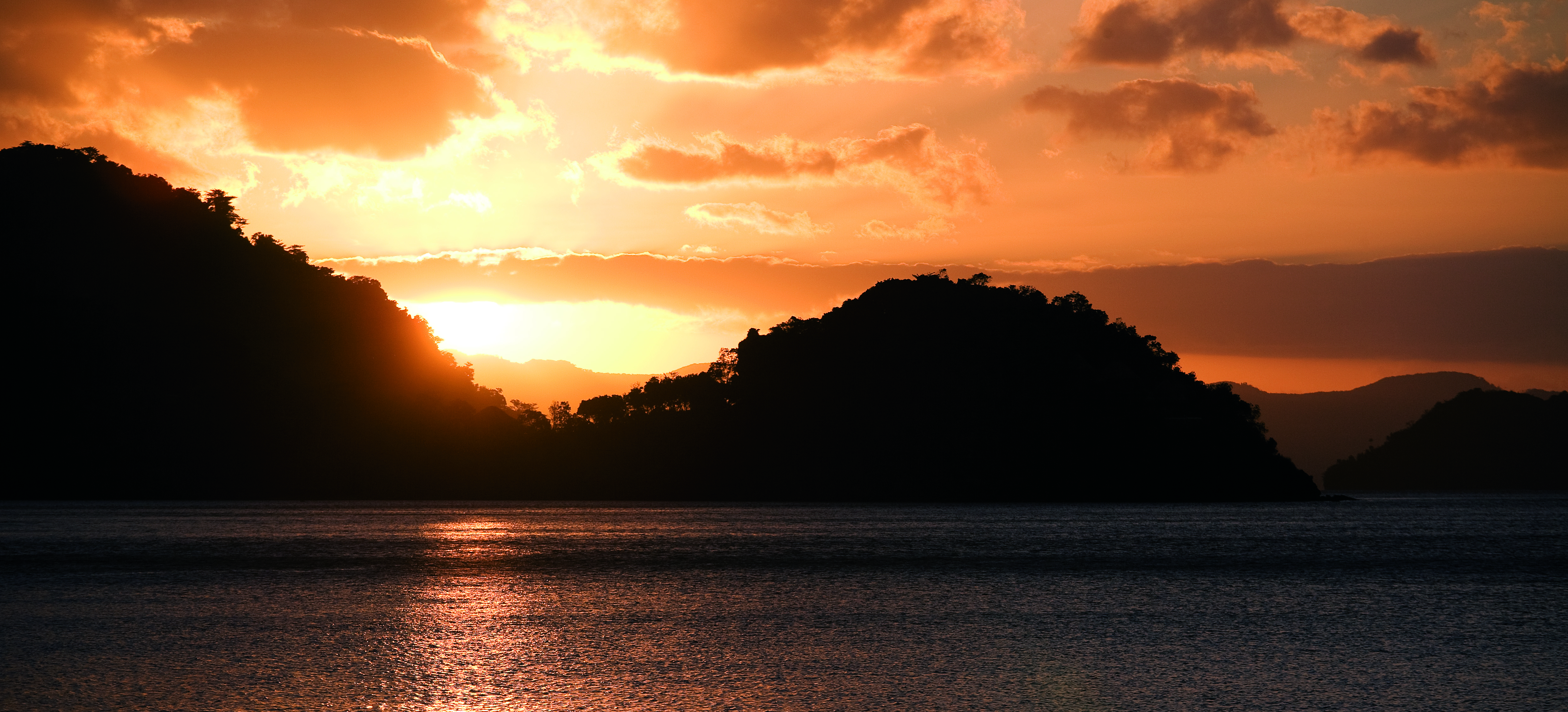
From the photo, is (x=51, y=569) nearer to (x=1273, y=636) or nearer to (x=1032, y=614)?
(x=1032, y=614)

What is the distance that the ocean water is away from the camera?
1523cm

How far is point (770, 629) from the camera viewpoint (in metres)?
23.1

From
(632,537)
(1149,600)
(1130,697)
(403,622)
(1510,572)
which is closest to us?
(1130,697)

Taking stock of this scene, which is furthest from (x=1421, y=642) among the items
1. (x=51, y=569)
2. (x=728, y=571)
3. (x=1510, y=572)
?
(x=51, y=569)

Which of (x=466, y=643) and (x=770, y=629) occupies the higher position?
(x=466, y=643)

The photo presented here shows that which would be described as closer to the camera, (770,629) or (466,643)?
(466,643)

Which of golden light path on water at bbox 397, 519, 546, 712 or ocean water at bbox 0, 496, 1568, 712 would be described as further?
ocean water at bbox 0, 496, 1568, 712

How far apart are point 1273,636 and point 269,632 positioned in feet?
60.9

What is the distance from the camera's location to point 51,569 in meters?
42.0

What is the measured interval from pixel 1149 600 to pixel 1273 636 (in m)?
8.86

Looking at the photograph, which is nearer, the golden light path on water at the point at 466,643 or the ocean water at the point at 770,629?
the golden light path on water at the point at 466,643

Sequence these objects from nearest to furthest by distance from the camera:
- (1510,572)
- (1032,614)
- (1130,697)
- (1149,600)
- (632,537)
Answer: (1130,697), (1032,614), (1149,600), (1510,572), (632,537)

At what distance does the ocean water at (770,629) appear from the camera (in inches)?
599

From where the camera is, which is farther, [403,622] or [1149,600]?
[1149,600]
